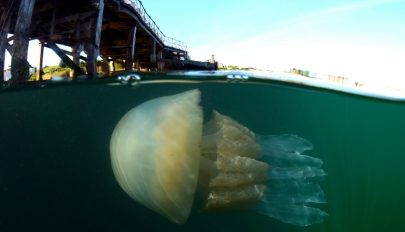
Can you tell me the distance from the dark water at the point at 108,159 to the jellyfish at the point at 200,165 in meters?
0.38

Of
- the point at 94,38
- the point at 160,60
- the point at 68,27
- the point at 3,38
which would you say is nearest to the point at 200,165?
the point at 3,38

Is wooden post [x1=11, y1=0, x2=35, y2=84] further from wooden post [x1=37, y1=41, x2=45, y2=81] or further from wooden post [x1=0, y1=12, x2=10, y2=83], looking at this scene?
wooden post [x1=37, y1=41, x2=45, y2=81]

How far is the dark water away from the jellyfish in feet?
1.25

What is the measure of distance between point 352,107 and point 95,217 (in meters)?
5.66

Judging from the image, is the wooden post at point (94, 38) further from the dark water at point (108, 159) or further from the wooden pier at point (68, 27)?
the dark water at point (108, 159)

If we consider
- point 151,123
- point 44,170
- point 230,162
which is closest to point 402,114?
point 230,162

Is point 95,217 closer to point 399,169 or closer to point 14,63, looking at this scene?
point 14,63

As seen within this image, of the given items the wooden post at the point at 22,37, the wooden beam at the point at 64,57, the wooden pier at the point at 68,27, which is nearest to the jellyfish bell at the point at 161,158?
the wooden pier at the point at 68,27

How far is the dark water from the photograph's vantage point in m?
7.27

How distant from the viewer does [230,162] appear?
21.6 ft

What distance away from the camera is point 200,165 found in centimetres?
635

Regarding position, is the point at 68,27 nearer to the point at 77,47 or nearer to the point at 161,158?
the point at 77,47

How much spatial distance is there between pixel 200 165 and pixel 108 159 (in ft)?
Result: 6.15

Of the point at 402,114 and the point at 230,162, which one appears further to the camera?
the point at 402,114
